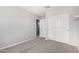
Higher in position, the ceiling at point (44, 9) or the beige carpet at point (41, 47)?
the ceiling at point (44, 9)

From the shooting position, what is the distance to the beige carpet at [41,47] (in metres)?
0.96

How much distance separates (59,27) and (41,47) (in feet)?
1.83

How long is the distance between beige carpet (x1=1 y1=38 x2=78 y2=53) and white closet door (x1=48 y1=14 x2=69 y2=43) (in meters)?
0.13

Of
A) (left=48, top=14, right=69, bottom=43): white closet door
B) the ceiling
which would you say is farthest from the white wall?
(left=48, top=14, right=69, bottom=43): white closet door

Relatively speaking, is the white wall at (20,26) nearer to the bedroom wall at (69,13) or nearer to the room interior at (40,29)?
the room interior at (40,29)

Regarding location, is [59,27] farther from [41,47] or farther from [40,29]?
[41,47]

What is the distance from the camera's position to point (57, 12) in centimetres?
113

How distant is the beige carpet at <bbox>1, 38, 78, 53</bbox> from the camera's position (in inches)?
37.9

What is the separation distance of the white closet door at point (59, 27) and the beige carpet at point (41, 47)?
13 centimetres

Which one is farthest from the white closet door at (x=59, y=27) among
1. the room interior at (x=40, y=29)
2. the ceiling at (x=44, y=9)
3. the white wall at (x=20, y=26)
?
the white wall at (x=20, y=26)

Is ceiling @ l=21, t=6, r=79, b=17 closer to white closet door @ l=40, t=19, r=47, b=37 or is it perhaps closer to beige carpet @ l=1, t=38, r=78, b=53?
white closet door @ l=40, t=19, r=47, b=37

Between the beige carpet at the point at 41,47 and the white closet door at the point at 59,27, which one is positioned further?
the white closet door at the point at 59,27

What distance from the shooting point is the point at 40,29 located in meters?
1.22
